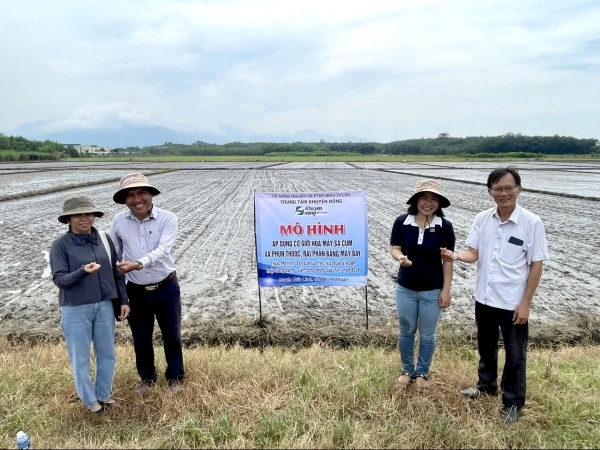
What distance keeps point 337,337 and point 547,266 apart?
16.9 feet

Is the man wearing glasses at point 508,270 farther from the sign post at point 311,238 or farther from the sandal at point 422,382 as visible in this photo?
the sign post at point 311,238

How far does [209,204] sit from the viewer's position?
56.3 ft

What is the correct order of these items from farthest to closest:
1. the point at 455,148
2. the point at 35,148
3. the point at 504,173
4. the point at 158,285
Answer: the point at 455,148, the point at 35,148, the point at 158,285, the point at 504,173

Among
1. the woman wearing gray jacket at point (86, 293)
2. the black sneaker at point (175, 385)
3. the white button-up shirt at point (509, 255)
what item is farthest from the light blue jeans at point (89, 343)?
the white button-up shirt at point (509, 255)

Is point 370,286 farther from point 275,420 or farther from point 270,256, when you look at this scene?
point 275,420

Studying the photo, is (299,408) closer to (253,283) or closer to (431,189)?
(431,189)

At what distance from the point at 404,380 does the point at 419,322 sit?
511 millimetres

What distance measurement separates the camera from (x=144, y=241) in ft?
11.6

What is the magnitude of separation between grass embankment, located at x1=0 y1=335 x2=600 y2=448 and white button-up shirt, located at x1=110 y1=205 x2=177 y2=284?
1003 mm

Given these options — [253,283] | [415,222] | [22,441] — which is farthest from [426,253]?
[253,283]

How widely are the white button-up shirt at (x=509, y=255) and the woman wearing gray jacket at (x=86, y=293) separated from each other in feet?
9.28

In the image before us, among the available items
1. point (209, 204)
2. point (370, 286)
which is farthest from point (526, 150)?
point (370, 286)

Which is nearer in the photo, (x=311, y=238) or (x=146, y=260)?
(x=146, y=260)

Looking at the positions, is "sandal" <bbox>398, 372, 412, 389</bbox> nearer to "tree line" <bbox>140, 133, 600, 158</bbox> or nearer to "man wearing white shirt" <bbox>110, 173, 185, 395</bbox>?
"man wearing white shirt" <bbox>110, 173, 185, 395</bbox>
